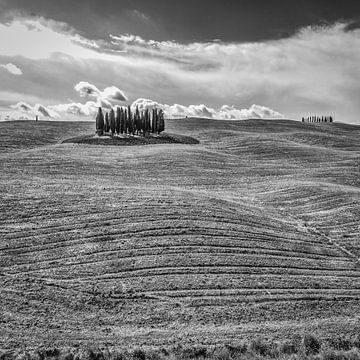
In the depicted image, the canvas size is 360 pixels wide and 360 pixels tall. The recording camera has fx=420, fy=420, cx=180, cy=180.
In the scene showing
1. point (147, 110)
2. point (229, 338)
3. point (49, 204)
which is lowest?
point (229, 338)

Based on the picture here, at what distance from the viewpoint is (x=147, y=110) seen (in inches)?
3925

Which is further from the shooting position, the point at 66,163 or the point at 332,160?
the point at 332,160

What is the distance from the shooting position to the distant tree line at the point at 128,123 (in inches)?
3673

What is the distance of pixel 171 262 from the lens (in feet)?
69.7

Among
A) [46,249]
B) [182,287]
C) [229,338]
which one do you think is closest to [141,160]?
[46,249]

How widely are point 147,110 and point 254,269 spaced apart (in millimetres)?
81949

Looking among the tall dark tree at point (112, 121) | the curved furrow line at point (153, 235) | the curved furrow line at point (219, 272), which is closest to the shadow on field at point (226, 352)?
the curved furrow line at point (219, 272)

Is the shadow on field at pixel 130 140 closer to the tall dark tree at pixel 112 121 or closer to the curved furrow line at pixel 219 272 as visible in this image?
the tall dark tree at pixel 112 121

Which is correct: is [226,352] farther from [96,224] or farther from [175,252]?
[96,224]

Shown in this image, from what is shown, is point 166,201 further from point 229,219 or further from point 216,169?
point 216,169

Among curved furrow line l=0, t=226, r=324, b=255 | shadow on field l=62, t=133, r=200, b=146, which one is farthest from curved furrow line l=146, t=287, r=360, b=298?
shadow on field l=62, t=133, r=200, b=146

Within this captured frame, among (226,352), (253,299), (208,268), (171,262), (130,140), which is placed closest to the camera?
(226,352)

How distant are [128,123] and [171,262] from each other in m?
76.4

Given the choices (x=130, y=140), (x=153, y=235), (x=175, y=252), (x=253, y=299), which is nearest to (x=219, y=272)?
(x=253, y=299)
